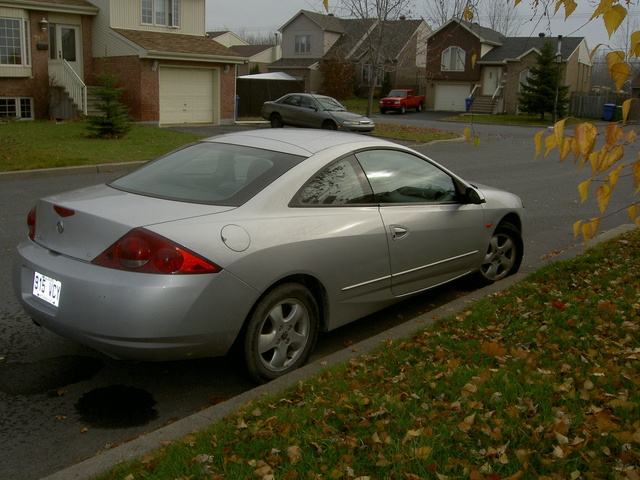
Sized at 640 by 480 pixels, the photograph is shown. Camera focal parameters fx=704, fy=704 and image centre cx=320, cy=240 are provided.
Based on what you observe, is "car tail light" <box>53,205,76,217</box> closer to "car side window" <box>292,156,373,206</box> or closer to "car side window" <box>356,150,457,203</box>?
"car side window" <box>292,156,373,206</box>

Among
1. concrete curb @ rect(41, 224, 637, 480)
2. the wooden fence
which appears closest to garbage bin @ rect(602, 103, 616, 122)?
the wooden fence

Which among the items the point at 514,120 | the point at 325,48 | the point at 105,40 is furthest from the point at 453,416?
the point at 325,48

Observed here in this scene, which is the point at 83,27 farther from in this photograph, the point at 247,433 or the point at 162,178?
the point at 247,433

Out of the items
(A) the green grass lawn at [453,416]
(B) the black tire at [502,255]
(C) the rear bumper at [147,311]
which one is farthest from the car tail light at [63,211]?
(B) the black tire at [502,255]

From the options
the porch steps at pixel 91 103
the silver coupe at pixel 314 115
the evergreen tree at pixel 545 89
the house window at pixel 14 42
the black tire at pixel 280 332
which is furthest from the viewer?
the evergreen tree at pixel 545 89

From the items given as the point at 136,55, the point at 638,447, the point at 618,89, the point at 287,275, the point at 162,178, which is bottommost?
the point at 638,447

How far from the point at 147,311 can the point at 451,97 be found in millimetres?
54896

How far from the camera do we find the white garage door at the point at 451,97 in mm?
55844

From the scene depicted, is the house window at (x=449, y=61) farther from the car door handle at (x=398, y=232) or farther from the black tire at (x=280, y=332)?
the black tire at (x=280, y=332)

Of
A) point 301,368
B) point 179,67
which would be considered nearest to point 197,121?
point 179,67

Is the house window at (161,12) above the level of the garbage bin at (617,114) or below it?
above

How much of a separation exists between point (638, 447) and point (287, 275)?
7.35 feet

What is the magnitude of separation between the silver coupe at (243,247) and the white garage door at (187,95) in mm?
24540

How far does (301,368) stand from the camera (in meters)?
4.64
